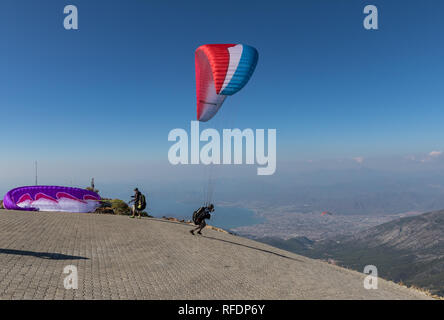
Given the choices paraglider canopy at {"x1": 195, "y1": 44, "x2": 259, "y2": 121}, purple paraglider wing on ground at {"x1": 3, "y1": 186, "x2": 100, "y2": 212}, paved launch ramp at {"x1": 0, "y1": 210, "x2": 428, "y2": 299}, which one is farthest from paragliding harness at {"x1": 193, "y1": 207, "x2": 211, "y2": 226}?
purple paraglider wing on ground at {"x1": 3, "y1": 186, "x2": 100, "y2": 212}

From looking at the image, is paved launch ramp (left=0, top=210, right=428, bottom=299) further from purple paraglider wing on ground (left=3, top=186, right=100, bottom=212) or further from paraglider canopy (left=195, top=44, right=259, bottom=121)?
paraglider canopy (left=195, top=44, right=259, bottom=121)

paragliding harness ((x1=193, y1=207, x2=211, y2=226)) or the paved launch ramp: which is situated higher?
paragliding harness ((x1=193, y1=207, x2=211, y2=226))

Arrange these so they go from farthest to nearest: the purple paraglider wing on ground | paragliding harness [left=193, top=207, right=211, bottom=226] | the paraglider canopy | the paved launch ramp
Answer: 1. the purple paraglider wing on ground
2. paragliding harness [left=193, top=207, right=211, bottom=226]
3. the paraglider canopy
4. the paved launch ramp

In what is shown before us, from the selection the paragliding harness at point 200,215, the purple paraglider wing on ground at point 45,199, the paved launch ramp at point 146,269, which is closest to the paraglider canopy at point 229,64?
the paragliding harness at point 200,215

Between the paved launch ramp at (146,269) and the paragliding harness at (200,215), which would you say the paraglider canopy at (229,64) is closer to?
Result: the paragliding harness at (200,215)

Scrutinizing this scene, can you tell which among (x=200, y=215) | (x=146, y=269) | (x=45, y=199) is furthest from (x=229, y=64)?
(x=45, y=199)
